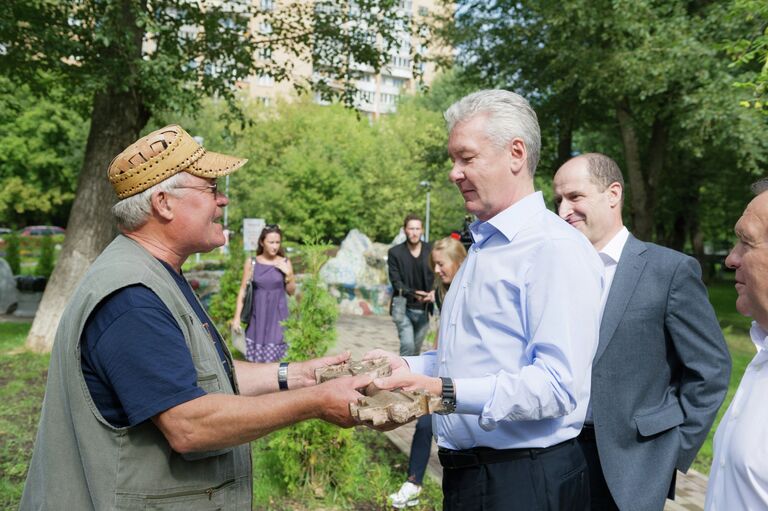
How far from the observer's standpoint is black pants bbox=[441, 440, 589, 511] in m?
2.27

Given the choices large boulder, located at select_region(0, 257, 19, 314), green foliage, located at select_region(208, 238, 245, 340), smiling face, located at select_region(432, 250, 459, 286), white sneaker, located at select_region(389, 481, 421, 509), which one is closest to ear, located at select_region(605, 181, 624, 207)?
smiling face, located at select_region(432, 250, 459, 286)

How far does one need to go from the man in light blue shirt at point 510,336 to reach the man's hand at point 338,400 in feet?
0.41

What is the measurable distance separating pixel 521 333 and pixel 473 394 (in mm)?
289

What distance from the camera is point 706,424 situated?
2.80 metres

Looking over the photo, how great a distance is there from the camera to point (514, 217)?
242 cm

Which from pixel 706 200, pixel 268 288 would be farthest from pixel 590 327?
pixel 706 200

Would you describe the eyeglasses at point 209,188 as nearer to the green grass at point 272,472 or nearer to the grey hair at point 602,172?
the grey hair at point 602,172

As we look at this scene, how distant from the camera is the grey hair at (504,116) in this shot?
2408mm

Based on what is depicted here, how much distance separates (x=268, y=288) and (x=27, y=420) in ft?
9.66

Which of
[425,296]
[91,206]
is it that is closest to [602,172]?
[425,296]

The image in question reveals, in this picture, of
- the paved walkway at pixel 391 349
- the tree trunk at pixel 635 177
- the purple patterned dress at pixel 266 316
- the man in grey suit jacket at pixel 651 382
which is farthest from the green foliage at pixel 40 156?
the man in grey suit jacket at pixel 651 382

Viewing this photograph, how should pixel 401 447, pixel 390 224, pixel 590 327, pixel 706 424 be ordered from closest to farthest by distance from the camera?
1. pixel 590 327
2. pixel 706 424
3. pixel 401 447
4. pixel 390 224

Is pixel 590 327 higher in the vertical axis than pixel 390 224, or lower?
higher

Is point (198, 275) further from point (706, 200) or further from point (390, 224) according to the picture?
point (390, 224)
